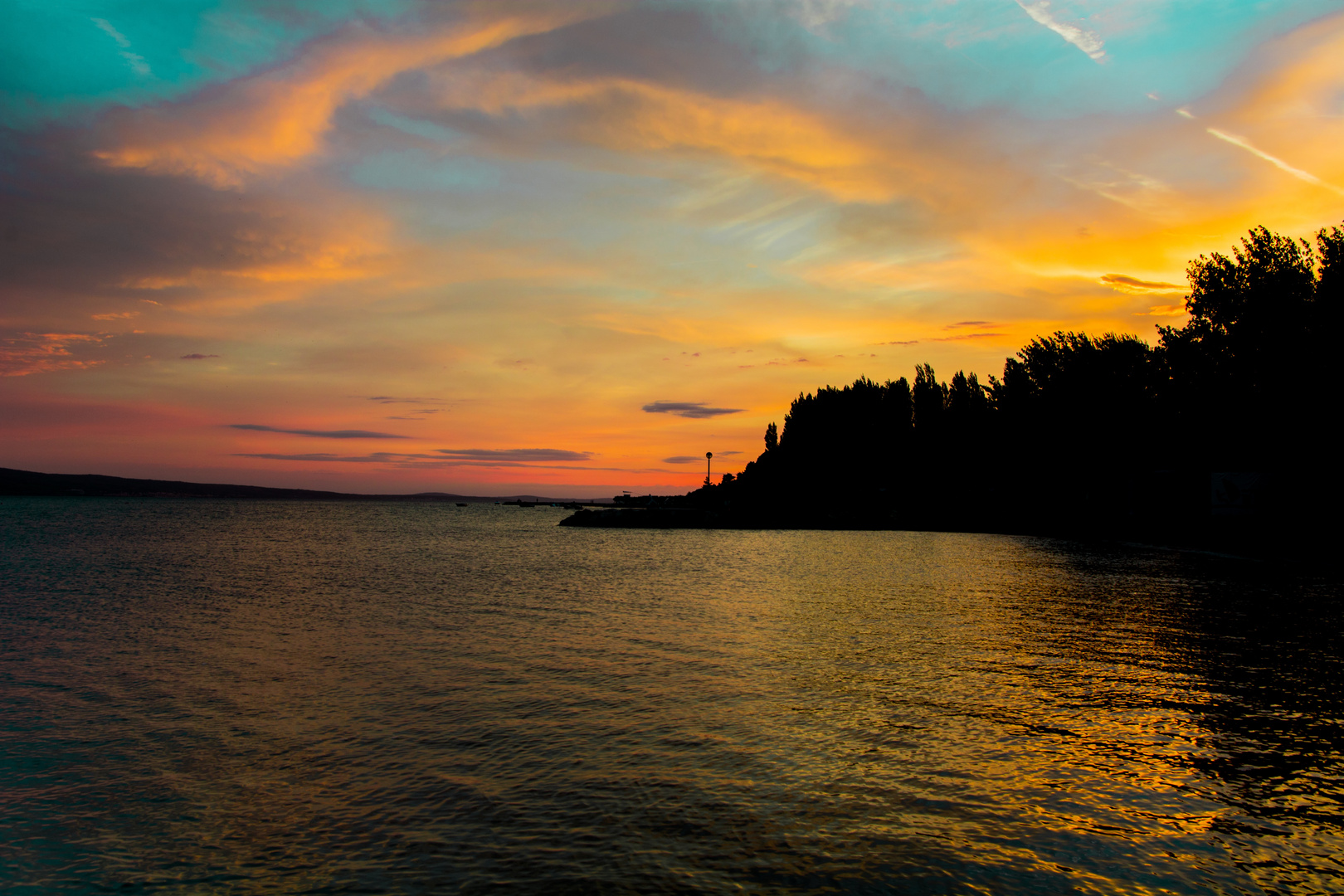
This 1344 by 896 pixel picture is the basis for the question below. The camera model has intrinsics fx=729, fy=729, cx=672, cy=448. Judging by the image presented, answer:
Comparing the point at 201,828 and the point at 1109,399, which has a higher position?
the point at 1109,399

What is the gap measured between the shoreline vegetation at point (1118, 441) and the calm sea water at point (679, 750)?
33707mm

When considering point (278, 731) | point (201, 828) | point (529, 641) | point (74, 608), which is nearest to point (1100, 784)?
point (201, 828)

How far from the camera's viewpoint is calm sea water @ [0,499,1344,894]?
7180 millimetres

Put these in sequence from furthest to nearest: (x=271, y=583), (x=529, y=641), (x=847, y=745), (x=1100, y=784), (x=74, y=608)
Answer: (x=271, y=583) → (x=74, y=608) → (x=529, y=641) → (x=847, y=745) → (x=1100, y=784)

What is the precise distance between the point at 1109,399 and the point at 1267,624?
72289 millimetres

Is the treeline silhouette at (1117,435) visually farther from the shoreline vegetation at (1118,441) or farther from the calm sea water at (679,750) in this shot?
the calm sea water at (679,750)

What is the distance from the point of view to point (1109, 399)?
84562 mm

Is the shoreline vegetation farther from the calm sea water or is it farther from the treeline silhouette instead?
the calm sea water

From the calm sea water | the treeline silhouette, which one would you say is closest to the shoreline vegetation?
the treeline silhouette

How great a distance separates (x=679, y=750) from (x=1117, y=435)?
88618 millimetres

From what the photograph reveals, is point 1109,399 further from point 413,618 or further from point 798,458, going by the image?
point 413,618

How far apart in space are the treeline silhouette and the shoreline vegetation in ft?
0.60

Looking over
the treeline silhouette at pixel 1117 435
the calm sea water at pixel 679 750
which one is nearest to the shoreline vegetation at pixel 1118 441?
the treeline silhouette at pixel 1117 435

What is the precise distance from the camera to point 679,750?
1054cm
